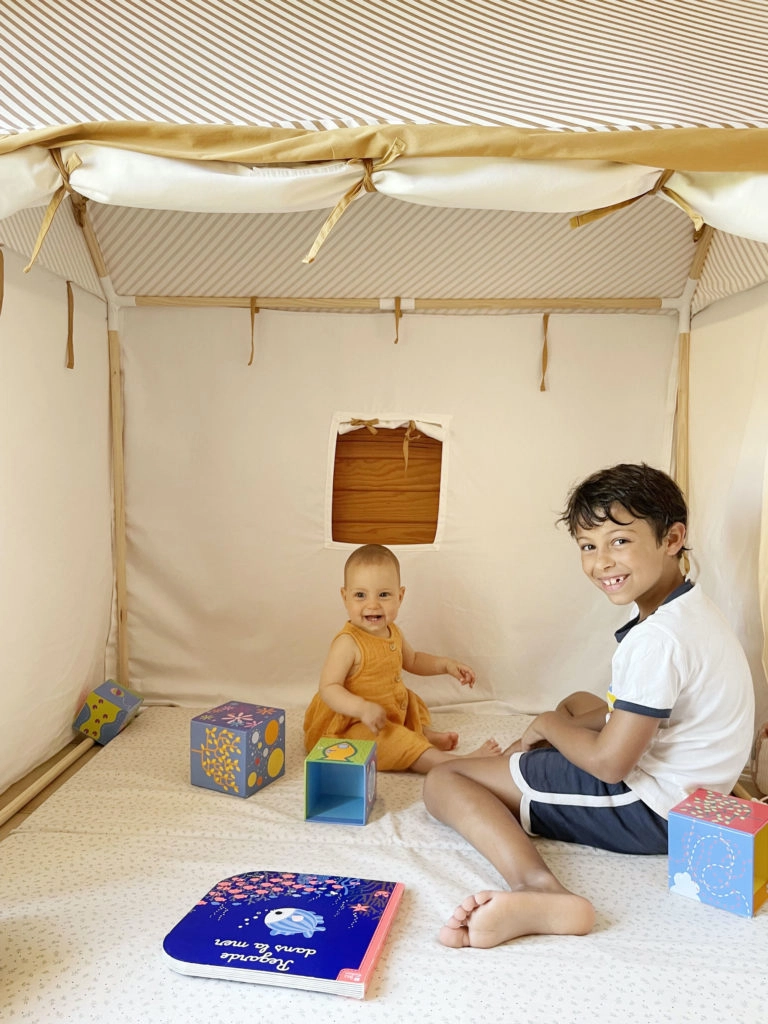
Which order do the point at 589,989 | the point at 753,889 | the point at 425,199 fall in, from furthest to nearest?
the point at 425,199
the point at 753,889
the point at 589,989

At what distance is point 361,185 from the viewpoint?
62.2 inches

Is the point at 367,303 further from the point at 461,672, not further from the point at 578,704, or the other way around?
the point at 578,704

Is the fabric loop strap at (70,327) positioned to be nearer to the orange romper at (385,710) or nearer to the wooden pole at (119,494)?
the wooden pole at (119,494)

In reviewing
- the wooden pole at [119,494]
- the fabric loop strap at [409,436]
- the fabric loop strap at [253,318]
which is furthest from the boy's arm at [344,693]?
the fabric loop strap at [253,318]

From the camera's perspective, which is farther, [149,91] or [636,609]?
[636,609]

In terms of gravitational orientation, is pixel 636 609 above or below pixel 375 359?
below

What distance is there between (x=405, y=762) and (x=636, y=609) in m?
0.69

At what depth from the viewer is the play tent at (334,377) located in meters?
1.50

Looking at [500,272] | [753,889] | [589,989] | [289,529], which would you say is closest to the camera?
[589,989]

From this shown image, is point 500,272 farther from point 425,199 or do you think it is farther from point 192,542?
point 192,542

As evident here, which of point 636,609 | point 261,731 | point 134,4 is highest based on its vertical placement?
point 134,4

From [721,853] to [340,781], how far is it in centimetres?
83

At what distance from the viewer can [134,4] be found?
5.67ft

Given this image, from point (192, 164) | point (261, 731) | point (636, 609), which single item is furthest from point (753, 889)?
point (192, 164)
